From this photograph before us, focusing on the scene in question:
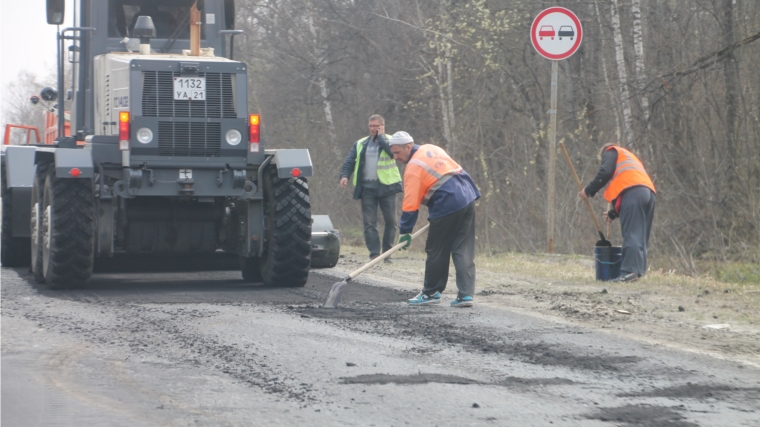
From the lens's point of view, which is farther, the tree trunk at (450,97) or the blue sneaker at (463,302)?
the tree trunk at (450,97)

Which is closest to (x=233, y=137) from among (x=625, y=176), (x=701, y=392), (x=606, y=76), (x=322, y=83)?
(x=625, y=176)

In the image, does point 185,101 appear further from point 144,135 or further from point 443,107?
point 443,107

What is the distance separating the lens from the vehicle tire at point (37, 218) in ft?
33.7

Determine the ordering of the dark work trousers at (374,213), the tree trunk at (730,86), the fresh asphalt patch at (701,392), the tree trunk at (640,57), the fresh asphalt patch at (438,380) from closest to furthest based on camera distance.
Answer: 1. the fresh asphalt patch at (701,392)
2. the fresh asphalt patch at (438,380)
3. the dark work trousers at (374,213)
4. the tree trunk at (730,86)
5. the tree trunk at (640,57)

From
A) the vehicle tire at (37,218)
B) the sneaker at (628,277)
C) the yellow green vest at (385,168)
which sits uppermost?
the yellow green vest at (385,168)

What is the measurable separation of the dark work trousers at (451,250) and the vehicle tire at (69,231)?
3.26 meters

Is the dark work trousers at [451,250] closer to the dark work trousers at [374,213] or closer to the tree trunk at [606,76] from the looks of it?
the dark work trousers at [374,213]

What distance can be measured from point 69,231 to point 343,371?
472 centimetres

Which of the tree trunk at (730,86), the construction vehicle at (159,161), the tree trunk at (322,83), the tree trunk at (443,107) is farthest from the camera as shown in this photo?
the tree trunk at (322,83)

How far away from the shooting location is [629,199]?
10.7 meters

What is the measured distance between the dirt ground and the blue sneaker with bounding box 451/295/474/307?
0.23 m

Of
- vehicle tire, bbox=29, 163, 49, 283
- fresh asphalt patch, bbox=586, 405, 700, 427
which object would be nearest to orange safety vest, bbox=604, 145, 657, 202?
vehicle tire, bbox=29, 163, 49, 283

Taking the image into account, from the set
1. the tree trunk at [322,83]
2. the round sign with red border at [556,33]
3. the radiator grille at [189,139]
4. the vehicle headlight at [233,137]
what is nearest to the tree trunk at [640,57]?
the round sign with red border at [556,33]

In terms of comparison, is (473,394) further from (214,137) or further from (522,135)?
(522,135)
